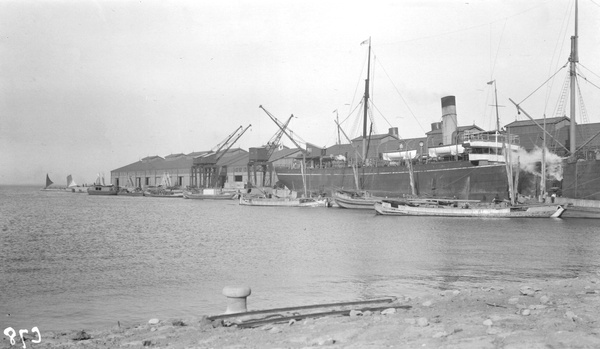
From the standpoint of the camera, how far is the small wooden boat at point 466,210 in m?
46.5

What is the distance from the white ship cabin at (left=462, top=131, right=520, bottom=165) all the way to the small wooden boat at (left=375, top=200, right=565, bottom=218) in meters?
8.55

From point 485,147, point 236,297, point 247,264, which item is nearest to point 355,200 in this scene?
point 485,147

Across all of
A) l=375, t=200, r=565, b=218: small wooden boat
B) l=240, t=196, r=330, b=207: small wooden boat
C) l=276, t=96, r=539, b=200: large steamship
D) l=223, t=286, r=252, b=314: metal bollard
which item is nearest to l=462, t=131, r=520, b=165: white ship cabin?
l=276, t=96, r=539, b=200: large steamship

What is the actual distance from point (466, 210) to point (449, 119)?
23.3 metres

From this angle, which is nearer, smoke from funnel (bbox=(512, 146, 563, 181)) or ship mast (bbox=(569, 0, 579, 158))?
ship mast (bbox=(569, 0, 579, 158))

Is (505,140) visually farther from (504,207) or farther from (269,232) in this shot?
(269,232)

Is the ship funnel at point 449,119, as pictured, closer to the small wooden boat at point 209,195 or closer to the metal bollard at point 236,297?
the small wooden boat at point 209,195

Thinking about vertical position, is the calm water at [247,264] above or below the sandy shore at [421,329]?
below

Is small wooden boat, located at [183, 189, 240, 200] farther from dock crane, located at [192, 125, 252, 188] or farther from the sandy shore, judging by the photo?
the sandy shore

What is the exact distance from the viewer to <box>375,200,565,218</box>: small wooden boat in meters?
46.5

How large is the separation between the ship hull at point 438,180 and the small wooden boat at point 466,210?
22.4 ft

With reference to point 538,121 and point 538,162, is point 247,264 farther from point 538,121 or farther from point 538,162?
point 538,121

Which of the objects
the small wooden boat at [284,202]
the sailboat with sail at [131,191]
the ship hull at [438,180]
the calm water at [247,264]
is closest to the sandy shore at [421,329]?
the calm water at [247,264]

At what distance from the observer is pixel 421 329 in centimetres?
790
